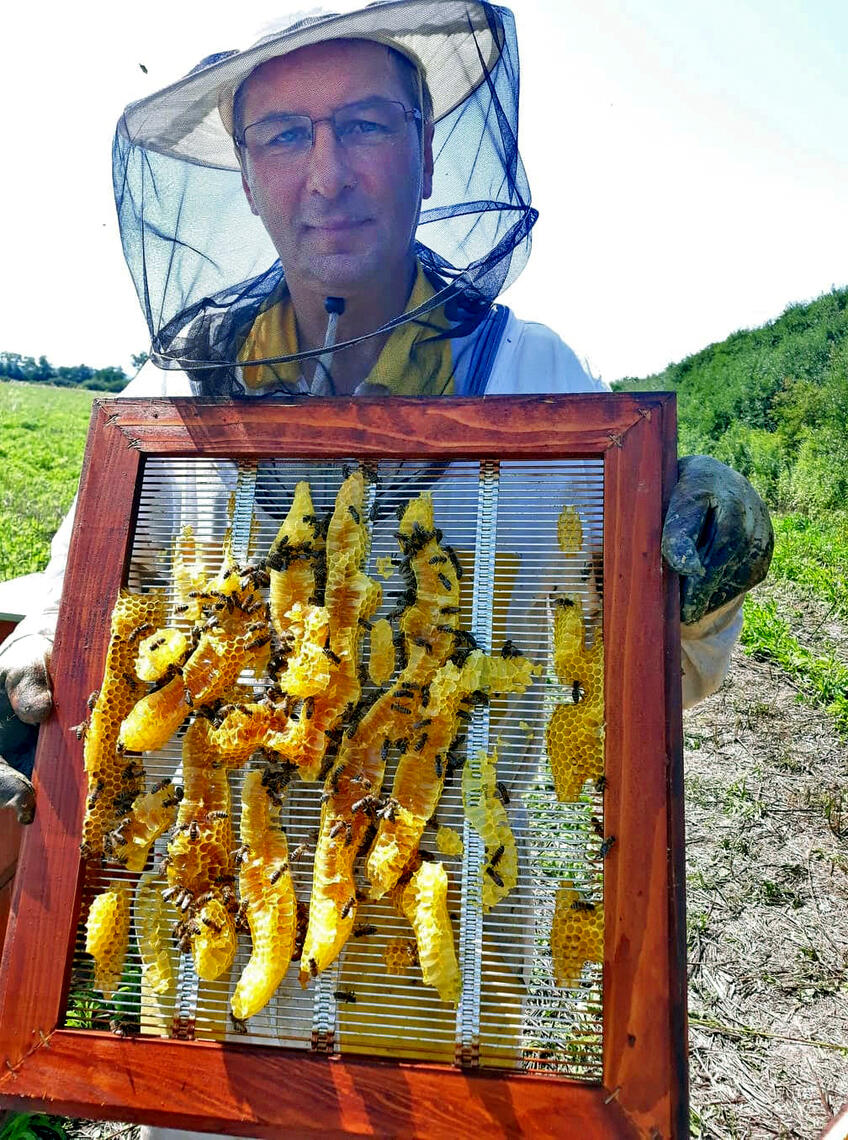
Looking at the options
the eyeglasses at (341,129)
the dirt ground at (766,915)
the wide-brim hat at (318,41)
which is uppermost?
the wide-brim hat at (318,41)

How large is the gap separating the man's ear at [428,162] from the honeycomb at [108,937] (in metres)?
2.32

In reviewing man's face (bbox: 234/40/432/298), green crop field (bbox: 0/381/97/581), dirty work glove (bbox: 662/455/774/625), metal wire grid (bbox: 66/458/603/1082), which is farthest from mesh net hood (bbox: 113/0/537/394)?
green crop field (bbox: 0/381/97/581)

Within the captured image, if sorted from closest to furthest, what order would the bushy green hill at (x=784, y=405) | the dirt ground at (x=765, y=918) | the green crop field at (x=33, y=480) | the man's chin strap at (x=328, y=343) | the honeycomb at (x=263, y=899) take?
the honeycomb at (x=263, y=899) → the man's chin strap at (x=328, y=343) → the dirt ground at (x=765, y=918) → the green crop field at (x=33, y=480) → the bushy green hill at (x=784, y=405)

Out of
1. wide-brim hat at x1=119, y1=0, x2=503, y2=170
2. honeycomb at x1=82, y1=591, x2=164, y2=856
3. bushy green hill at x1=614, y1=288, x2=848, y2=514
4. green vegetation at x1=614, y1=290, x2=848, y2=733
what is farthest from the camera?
bushy green hill at x1=614, y1=288, x2=848, y2=514

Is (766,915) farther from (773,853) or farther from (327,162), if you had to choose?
(327,162)

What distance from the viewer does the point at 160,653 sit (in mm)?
1802

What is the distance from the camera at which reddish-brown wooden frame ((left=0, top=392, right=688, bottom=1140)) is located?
1483 mm

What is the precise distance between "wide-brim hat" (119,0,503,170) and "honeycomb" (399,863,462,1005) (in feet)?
7.16

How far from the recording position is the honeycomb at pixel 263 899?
Result: 1.59 meters

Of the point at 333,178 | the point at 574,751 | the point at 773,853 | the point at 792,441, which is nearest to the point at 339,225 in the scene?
the point at 333,178

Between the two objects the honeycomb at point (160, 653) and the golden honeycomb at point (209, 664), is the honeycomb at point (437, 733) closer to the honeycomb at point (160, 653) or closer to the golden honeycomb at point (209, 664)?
the golden honeycomb at point (209, 664)

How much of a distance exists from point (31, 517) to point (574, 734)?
13.1 m

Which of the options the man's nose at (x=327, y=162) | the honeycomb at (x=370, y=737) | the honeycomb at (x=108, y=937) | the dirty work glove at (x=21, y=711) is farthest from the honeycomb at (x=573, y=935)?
the man's nose at (x=327, y=162)

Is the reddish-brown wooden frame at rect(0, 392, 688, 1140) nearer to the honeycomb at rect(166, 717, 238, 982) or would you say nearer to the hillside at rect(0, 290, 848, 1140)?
the honeycomb at rect(166, 717, 238, 982)
